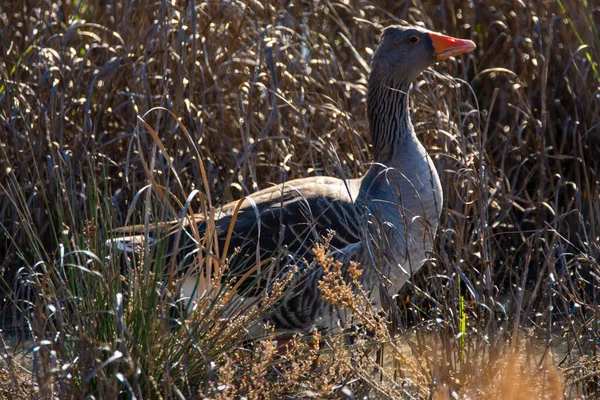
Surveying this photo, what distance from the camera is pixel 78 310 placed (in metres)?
2.95

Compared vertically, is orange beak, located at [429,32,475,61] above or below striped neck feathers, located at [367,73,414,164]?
above

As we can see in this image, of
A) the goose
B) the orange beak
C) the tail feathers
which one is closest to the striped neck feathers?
the goose

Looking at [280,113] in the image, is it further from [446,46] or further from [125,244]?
[125,244]

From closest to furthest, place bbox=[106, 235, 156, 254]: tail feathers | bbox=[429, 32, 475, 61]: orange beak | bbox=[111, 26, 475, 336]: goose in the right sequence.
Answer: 1. bbox=[106, 235, 156, 254]: tail feathers
2. bbox=[111, 26, 475, 336]: goose
3. bbox=[429, 32, 475, 61]: orange beak

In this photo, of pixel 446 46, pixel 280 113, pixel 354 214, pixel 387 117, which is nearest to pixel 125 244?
pixel 354 214

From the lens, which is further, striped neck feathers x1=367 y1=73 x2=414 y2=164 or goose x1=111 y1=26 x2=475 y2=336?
striped neck feathers x1=367 y1=73 x2=414 y2=164

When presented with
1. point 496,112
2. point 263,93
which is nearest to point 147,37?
point 263,93

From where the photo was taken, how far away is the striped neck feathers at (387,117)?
185 inches

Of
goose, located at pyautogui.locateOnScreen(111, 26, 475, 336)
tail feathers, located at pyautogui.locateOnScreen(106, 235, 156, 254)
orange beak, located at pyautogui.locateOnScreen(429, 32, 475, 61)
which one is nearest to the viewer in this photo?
tail feathers, located at pyautogui.locateOnScreen(106, 235, 156, 254)

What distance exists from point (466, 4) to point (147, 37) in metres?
2.14

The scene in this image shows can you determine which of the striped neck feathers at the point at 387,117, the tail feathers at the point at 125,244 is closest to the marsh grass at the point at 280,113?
the striped neck feathers at the point at 387,117

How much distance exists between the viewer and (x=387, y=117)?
4781mm

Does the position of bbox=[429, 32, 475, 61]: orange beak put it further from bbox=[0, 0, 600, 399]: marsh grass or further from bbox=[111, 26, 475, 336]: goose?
bbox=[0, 0, 600, 399]: marsh grass

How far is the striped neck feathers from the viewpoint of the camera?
470 cm
